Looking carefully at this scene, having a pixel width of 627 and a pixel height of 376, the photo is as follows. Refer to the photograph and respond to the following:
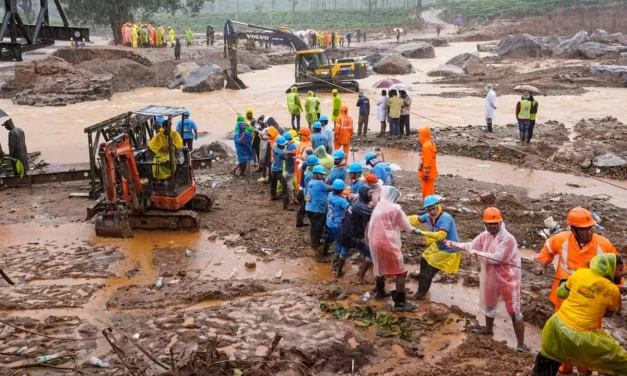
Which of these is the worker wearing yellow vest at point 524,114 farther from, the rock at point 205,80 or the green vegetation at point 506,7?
the green vegetation at point 506,7

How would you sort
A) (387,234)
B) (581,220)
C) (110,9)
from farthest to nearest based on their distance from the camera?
(110,9), (387,234), (581,220)

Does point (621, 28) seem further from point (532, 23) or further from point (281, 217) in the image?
point (281, 217)

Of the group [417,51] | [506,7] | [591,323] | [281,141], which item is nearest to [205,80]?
[281,141]

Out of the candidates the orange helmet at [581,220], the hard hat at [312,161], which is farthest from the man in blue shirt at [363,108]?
the orange helmet at [581,220]

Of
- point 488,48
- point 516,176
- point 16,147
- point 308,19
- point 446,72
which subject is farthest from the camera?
point 308,19

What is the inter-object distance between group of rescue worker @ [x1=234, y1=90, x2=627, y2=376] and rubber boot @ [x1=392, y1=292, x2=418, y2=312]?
0.04 ft

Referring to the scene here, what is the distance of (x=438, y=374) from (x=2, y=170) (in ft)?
36.6

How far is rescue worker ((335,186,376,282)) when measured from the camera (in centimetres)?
766

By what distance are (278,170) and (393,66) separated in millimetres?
26277

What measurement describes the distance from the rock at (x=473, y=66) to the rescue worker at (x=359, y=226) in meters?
28.0

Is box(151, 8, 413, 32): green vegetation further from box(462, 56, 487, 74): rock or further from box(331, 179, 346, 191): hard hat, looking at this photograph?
box(331, 179, 346, 191): hard hat

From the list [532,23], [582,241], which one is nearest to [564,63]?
[532,23]

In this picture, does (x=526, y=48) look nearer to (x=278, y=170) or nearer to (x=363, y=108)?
(x=363, y=108)

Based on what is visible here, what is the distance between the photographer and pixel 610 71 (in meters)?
28.8
